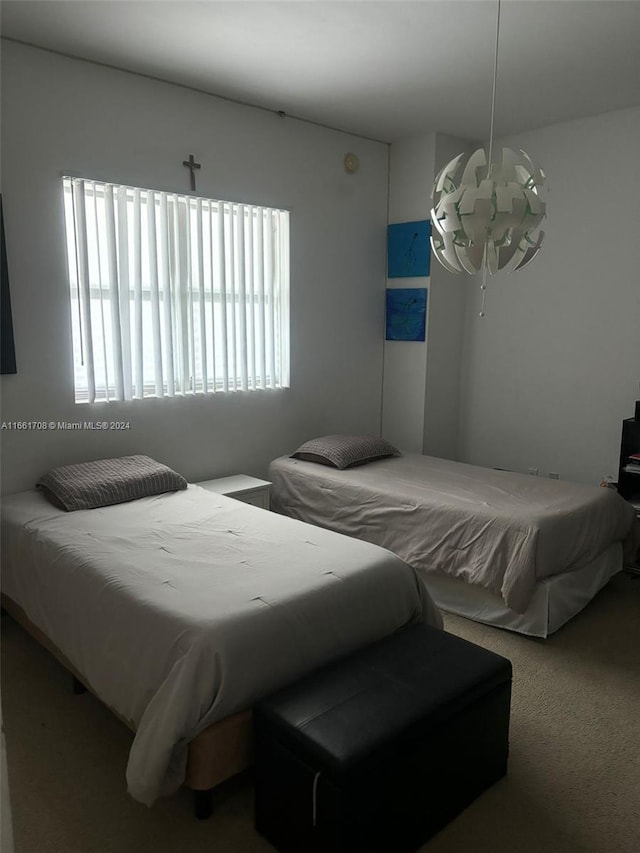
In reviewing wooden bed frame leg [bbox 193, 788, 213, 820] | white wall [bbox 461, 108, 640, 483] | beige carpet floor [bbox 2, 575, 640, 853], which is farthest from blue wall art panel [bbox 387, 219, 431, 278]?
wooden bed frame leg [bbox 193, 788, 213, 820]

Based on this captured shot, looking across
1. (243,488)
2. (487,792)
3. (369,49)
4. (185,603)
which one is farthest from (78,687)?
(369,49)

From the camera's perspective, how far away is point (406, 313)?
14.8 ft

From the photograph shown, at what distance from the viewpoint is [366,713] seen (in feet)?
5.59

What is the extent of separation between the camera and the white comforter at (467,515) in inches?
111

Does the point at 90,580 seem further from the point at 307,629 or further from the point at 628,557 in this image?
the point at 628,557

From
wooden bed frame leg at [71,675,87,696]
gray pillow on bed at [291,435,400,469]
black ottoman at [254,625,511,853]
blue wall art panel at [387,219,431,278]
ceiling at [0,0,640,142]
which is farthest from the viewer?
blue wall art panel at [387,219,431,278]

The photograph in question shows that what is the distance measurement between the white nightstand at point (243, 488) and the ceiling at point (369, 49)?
2153mm

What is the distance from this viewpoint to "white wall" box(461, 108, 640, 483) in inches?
151

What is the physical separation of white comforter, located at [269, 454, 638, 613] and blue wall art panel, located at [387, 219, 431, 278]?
1.42m

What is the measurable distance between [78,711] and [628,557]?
9.30 ft

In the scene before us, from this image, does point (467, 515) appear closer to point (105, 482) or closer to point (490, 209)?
point (490, 209)

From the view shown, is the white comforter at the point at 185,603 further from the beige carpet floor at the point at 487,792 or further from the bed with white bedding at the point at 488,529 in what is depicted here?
the bed with white bedding at the point at 488,529

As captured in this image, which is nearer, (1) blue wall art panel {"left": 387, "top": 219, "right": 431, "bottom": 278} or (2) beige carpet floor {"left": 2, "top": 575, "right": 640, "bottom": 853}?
(2) beige carpet floor {"left": 2, "top": 575, "right": 640, "bottom": 853}

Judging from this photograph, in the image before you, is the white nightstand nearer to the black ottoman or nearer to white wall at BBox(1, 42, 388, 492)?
white wall at BBox(1, 42, 388, 492)
